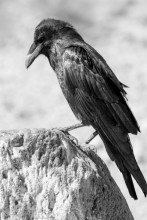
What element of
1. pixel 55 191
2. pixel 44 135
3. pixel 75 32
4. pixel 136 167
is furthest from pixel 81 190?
pixel 75 32

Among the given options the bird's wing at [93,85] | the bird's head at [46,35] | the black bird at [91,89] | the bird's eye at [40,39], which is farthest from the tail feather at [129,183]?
the bird's eye at [40,39]

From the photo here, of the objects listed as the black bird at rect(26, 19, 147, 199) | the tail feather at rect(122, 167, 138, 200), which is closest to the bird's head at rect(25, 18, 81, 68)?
the black bird at rect(26, 19, 147, 199)

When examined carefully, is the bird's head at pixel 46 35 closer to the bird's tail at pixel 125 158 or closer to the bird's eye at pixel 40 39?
the bird's eye at pixel 40 39

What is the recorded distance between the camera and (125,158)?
7418 millimetres

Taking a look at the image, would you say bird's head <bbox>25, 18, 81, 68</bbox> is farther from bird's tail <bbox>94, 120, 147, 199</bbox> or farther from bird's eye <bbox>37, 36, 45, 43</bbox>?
bird's tail <bbox>94, 120, 147, 199</bbox>

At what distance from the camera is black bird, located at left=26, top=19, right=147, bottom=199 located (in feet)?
24.7

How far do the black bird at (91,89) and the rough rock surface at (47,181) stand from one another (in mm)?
1304

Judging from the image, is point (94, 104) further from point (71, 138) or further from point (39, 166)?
point (39, 166)

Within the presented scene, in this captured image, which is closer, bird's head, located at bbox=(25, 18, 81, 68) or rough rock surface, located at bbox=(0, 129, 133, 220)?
rough rock surface, located at bbox=(0, 129, 133, 220)

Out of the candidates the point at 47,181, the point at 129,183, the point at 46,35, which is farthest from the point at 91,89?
the point at 47,181

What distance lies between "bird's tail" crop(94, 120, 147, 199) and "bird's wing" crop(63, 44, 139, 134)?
0.72 feet

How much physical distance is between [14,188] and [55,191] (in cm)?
44

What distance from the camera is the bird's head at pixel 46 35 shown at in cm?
862

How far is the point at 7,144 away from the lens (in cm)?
582
